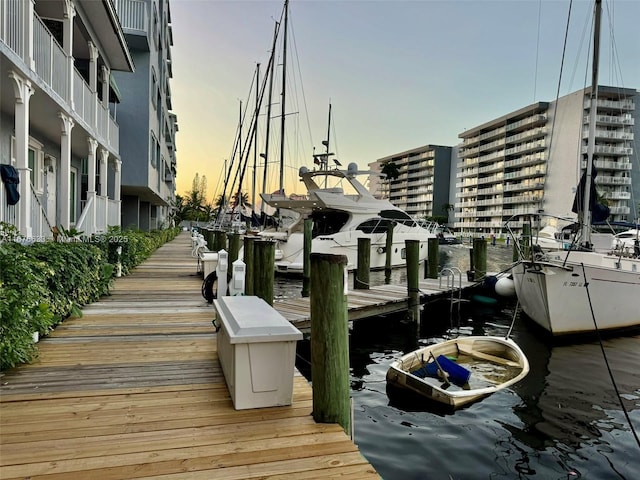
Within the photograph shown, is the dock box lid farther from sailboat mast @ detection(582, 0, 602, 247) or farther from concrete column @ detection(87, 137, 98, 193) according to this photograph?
sailboat mast @ detection(582, 0, 602, 247)

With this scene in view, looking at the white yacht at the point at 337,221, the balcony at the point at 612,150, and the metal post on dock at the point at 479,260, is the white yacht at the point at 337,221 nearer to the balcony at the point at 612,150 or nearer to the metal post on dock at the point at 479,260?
the metal post on dock at the point at 479,260

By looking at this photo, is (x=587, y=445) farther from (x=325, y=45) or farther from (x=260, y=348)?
(x=325, y=45)

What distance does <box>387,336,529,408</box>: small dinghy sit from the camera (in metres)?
6.09

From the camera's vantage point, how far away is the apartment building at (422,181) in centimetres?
11325

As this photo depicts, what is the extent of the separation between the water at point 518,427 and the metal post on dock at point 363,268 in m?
3.52

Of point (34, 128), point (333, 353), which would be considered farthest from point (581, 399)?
point (34, 128)

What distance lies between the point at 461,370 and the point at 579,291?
15.8ft

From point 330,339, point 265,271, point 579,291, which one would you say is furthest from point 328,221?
point 330,339

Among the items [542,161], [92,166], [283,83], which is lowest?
[92,166]

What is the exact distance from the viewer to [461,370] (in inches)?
261

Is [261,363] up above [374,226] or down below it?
below

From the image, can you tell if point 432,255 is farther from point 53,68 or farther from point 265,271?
point 53,68

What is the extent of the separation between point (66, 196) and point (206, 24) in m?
18.2

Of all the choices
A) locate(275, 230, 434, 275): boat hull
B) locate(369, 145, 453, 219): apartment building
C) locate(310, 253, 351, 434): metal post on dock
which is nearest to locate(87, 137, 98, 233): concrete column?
locate(275, 230, 434, 275): boat hull
